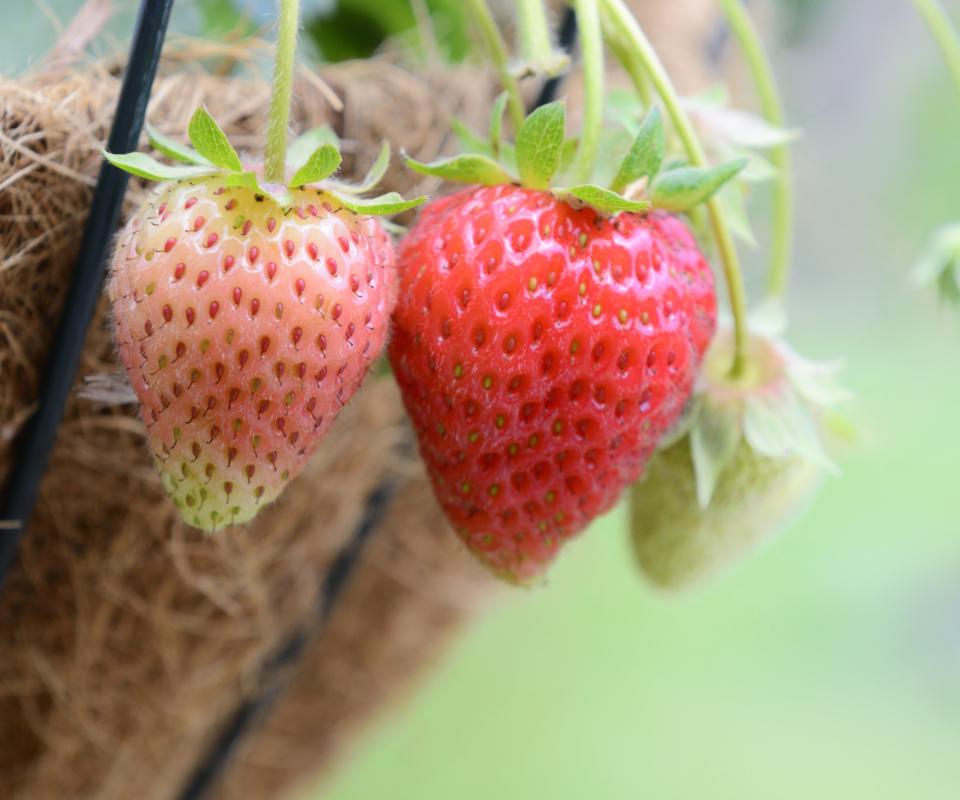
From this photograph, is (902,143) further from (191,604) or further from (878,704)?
(191,604)

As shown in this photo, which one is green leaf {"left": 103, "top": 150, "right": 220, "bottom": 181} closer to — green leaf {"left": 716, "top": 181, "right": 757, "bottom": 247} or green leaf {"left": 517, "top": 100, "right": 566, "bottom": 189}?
green leaf {"left": 517, "top": 100, "right": 566, "bottom": 189}

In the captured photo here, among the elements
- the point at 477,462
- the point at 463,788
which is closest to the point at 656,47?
the point at 477,462

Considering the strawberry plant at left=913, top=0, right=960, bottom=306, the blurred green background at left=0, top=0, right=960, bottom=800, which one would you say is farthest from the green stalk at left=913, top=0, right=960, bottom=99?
the blurred green background at left=0, top=0, right=960, bottom=800

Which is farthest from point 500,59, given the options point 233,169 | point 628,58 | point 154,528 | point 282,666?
point 282,666

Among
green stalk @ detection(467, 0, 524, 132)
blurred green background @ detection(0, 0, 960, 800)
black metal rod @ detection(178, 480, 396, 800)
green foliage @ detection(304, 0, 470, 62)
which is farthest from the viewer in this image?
blurred green background @ detection(0, 0, 960, 800)

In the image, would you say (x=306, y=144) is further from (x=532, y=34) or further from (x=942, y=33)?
(x=942, y=33)

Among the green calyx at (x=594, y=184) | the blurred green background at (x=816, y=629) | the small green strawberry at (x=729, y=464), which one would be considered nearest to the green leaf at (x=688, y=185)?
the green calyx at (x=594, y=184)
